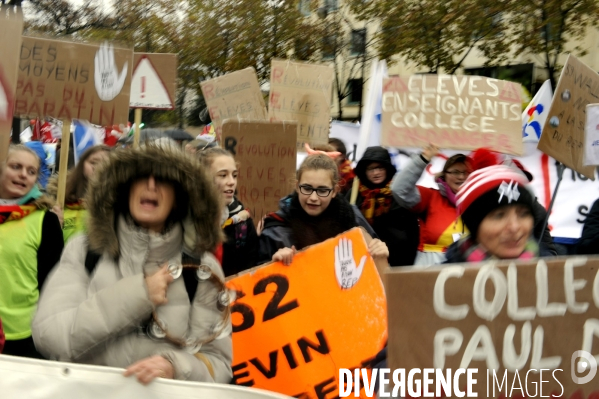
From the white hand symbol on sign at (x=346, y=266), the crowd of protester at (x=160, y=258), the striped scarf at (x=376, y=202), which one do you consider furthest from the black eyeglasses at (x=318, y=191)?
the striped scarf at (x=376, y=202)

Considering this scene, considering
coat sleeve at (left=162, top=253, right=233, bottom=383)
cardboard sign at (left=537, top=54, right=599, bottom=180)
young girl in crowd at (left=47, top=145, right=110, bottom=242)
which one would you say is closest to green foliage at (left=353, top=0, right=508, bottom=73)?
cardboard sign at (left=537, top=54, right=599, bottom=180)

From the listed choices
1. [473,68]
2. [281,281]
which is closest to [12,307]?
[281,281]

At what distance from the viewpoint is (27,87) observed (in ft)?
15.9

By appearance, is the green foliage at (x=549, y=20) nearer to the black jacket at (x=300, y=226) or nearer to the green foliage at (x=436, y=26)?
the green foliage at (x=436, y=26)

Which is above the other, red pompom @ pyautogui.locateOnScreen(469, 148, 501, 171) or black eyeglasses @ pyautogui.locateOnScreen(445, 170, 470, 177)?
red pompom @ pyautogui.locateOnScreen(469, 148, 501, 171)

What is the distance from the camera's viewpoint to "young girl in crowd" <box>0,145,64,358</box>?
3535mm

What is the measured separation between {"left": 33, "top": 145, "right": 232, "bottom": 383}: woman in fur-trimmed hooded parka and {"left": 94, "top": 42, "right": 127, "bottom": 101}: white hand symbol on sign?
8.74 ft

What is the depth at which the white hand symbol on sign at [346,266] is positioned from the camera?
3.49 meters

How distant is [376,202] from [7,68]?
2663 millimetres

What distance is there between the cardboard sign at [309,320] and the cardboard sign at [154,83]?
3526mm

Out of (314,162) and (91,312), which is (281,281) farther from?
(91,312)

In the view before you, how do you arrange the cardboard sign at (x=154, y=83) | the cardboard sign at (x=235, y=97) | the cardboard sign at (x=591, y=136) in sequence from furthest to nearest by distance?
1. the cardboard sign at (x=235, y=97)
2. the cardboard sign at (x=154, y=83)
3. the cardboard sign at (x=591, y=136)

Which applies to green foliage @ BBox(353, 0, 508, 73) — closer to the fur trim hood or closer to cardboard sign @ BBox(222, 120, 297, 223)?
cardboard sign @ BBox(222, 120, 297, 223)

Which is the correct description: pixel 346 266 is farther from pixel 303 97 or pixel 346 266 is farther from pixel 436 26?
pixel 436 26
